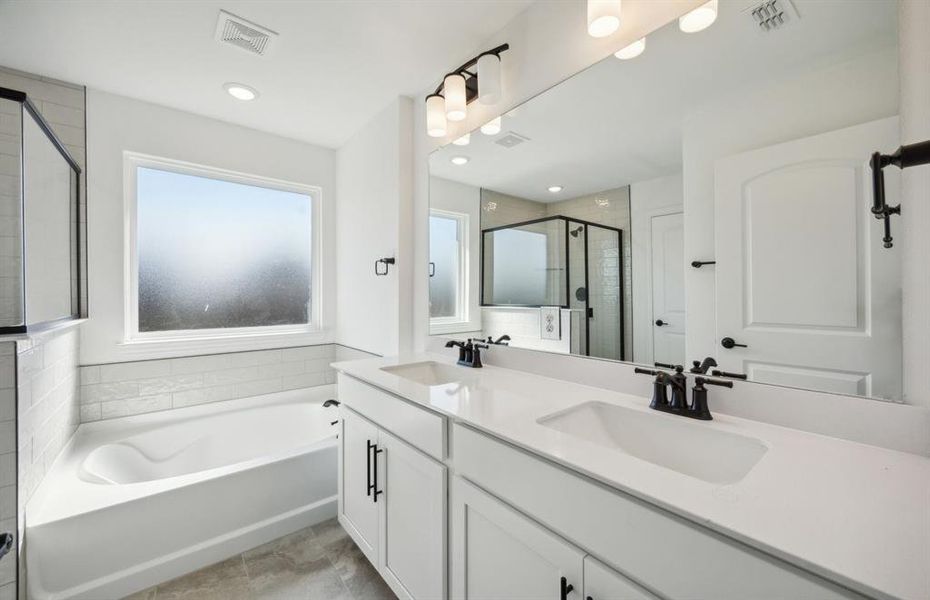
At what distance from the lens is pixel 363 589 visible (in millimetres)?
1591

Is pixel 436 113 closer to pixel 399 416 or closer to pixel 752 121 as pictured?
pixel 752 121

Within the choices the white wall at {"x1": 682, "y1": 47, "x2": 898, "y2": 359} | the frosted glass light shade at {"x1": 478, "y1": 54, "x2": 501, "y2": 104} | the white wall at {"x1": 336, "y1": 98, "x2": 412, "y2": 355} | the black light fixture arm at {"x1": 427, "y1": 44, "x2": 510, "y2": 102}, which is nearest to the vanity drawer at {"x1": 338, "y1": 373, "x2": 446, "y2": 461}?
the white wall at {"x1": 336, "y1": 98, "x2": 412, "y2": 355}

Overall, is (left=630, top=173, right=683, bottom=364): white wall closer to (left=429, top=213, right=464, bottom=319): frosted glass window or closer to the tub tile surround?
Answer: (left=429, top=213, right=464, bottom=319): frosted glass window

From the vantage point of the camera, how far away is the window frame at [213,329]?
2.33 metres

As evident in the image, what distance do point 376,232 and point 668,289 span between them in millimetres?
1866

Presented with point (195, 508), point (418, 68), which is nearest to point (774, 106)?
point (418, 68)

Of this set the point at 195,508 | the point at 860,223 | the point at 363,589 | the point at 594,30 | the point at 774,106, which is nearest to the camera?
the point at 860,223

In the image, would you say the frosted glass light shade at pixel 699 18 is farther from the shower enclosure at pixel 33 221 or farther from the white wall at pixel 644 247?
the shower enclosure at pixel 33 221

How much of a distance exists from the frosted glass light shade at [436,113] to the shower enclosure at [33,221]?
1542 mm

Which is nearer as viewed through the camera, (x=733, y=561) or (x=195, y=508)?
(x=733, y=561)

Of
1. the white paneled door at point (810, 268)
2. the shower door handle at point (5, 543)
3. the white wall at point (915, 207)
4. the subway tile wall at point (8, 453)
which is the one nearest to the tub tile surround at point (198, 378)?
the subway tile wall at point (8, 453)

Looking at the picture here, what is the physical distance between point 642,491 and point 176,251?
3.04m

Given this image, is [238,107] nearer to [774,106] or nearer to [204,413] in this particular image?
[204,413]

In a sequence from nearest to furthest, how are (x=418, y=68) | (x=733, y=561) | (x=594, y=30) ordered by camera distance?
(x=733, y=561), (x=594, y=30), (x=418, y=68)
